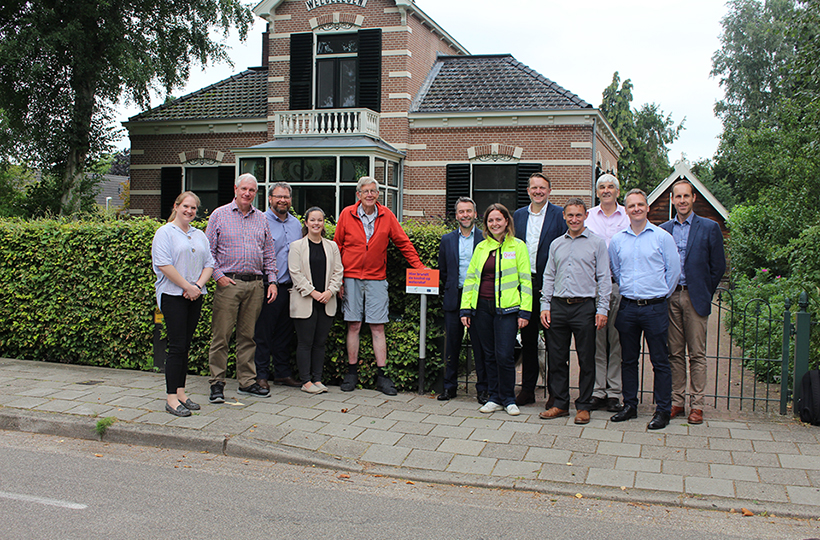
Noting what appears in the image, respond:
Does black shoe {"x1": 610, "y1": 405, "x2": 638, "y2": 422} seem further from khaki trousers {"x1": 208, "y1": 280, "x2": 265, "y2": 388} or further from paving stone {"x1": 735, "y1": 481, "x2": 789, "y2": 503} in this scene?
khaki trousers {"x1": 208, "y1": 280, "x2": 265, "y2": 388}

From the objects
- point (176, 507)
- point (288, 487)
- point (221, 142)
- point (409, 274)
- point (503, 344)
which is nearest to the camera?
point (176, 507)

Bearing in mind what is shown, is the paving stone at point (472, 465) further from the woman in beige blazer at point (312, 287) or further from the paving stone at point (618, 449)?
the woman in beige blazer at point (312, 287)

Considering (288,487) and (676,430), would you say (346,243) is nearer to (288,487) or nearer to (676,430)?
(288,487)

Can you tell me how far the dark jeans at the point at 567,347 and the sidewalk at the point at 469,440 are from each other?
25cm

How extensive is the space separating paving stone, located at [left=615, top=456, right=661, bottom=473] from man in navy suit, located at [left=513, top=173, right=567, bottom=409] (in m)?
1.25

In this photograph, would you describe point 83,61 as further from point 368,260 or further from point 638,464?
point 638,464

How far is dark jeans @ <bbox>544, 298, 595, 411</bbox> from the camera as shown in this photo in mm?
5605

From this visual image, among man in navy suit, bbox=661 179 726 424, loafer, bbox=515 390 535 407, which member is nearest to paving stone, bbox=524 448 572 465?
loafer, bbox=515 390 535 407

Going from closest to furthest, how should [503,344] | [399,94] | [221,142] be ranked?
[503,344] → [399,94] → [221,142]

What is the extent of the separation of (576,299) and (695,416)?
1433mm

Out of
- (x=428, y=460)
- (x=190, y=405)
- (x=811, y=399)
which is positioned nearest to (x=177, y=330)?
(x=190, y=405)

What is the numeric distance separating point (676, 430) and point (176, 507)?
3.93 m

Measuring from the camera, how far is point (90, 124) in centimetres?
1792

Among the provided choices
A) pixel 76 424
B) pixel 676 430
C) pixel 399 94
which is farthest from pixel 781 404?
pixel 399 94
